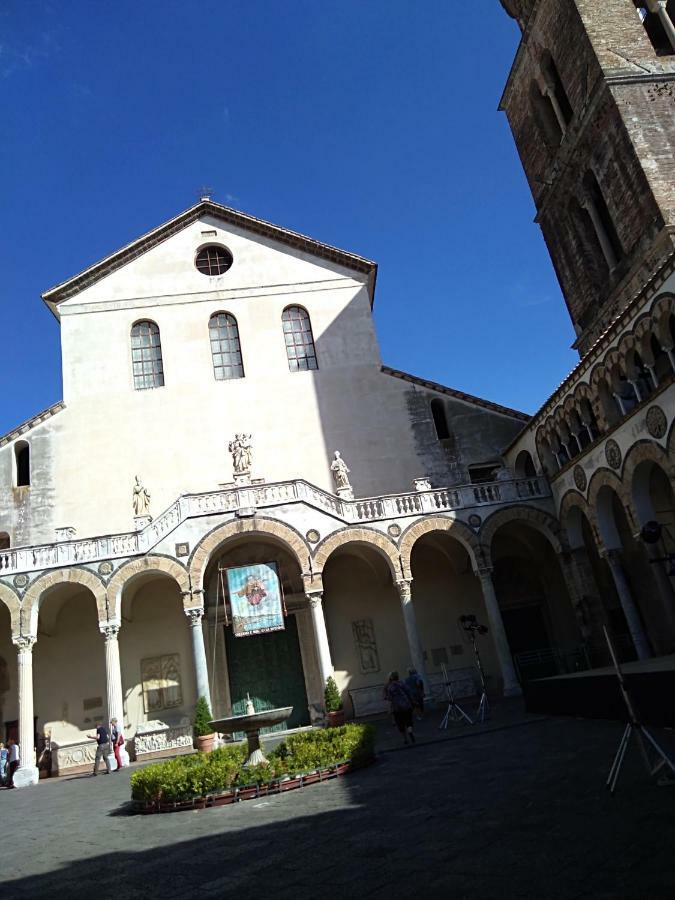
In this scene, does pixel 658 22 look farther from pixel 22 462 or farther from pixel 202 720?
pixel 202 720

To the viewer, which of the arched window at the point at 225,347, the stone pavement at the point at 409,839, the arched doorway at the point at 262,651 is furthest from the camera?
the arched window at the point at 225,347

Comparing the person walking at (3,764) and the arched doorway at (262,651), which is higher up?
the arched doorway at (262,651)

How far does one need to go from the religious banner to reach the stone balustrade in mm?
1849

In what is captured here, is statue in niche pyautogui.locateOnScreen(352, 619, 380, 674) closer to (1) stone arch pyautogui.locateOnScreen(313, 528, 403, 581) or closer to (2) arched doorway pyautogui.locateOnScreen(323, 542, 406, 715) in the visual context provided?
(2) arched doorway pyautogui.locateOnScreen(323, 542, 406, 715)

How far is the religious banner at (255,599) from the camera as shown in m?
18.8

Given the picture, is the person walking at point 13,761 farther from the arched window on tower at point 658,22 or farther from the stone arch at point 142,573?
the arched window on tower at point 658,22

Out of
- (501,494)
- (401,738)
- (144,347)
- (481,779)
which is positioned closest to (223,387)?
(144,347)

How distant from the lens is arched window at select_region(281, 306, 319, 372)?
25.5 m

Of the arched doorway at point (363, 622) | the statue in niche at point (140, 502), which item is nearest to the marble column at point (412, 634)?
the arched doorway at point (363, 622)

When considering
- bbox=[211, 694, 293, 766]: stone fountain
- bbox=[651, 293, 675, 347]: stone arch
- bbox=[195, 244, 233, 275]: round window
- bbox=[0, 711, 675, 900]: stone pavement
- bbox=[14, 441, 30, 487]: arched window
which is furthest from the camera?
bbox=[195, 244, 233, 275]: round window

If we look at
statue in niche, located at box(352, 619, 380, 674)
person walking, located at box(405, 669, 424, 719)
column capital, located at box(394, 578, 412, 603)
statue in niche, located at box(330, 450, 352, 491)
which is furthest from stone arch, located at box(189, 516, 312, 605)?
person walking, located at box(405, 669, 424, 719)

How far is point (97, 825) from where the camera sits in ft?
29.8

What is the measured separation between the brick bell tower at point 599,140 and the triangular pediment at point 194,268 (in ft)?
25.0

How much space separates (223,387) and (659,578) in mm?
15344
